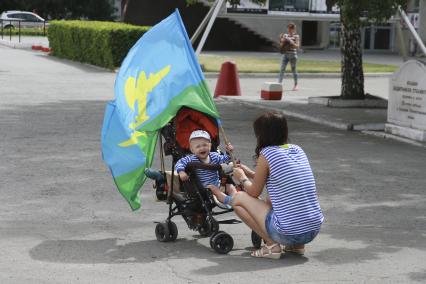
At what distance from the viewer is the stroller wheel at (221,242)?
7332 mm

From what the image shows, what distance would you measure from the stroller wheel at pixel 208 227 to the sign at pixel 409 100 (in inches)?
296

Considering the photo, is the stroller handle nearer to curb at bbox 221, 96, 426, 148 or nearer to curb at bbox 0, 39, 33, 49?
curb at bbox 221, 96, 426, 148

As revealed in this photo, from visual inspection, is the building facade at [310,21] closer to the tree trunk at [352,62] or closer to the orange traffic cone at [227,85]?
the orange traffic cone at [227,85]

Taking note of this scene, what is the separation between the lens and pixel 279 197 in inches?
282

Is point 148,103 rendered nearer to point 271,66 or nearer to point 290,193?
point 290,193

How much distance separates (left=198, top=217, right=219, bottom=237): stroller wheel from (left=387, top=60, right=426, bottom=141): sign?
752 centimetres

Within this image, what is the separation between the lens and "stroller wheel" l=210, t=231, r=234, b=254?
7332 mm

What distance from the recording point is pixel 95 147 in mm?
13297

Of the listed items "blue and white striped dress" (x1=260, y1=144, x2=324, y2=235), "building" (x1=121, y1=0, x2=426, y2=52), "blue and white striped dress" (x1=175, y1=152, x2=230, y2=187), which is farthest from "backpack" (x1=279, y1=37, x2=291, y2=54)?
"building" (x1=121, y1=0, x2=426, y2=52)

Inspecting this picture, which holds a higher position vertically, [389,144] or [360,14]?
[360,14]

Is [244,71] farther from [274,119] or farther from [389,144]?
[274,119]

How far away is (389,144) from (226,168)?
24.3ft

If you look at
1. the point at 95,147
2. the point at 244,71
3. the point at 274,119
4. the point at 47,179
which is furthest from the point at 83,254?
the point at 244,71

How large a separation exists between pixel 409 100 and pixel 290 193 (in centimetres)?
839
